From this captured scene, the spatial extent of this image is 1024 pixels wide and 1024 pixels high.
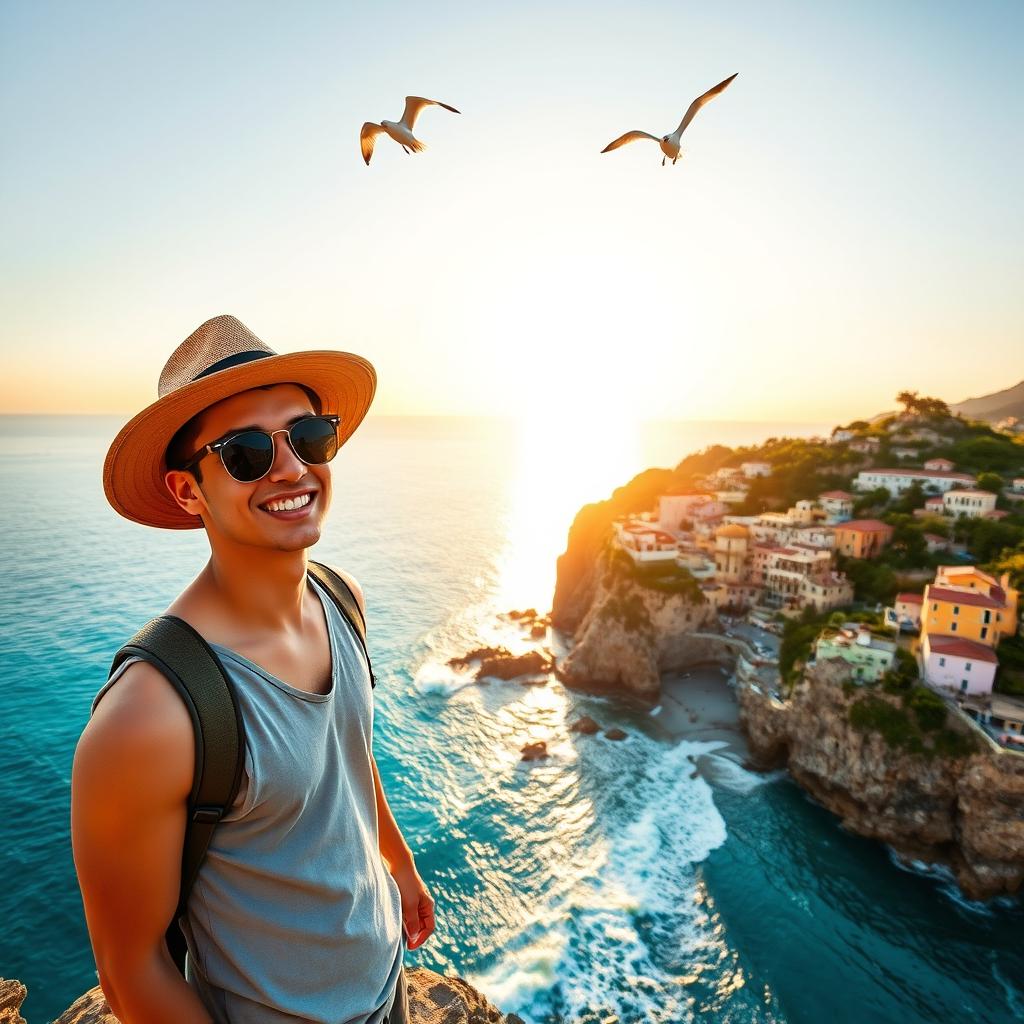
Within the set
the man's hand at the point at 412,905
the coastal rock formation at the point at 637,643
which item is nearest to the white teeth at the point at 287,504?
the man's hand at the point at 412,905

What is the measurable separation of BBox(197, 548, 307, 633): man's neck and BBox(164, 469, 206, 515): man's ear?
19 centimetres

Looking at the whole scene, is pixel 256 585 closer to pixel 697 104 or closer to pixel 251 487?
pixel 251 487

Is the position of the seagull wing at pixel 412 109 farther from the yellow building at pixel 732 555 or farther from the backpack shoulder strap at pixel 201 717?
the yellow building at pixel 732 555

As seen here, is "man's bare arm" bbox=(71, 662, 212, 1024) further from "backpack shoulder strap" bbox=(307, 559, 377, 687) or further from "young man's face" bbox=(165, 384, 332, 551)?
"backpack shoulder strap" bbox=(307, 559, 377, 687)

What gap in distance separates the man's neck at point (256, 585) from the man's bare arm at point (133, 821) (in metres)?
0.49

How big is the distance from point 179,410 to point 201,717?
1.01 metres

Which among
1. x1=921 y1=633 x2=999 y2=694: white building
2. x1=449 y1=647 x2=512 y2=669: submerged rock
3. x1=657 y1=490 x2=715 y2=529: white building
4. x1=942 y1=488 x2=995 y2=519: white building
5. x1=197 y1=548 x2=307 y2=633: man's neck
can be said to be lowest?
x1=449 y1=647 x2=512 y2=669: submerged rock

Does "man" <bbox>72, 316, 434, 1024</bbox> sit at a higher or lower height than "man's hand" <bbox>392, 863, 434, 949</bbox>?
higher

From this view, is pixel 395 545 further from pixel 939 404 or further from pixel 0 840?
pixel 939 404

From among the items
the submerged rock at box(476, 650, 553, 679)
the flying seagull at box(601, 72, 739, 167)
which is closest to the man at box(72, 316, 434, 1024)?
the flying seagull at box(601, 72, 739, 167)

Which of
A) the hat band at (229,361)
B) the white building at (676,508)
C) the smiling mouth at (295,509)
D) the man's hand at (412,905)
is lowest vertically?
the white building at (676,508)

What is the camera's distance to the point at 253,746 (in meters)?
1.64

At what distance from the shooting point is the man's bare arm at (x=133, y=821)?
141 centimetres

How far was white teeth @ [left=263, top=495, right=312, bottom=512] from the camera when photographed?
1.99 m
